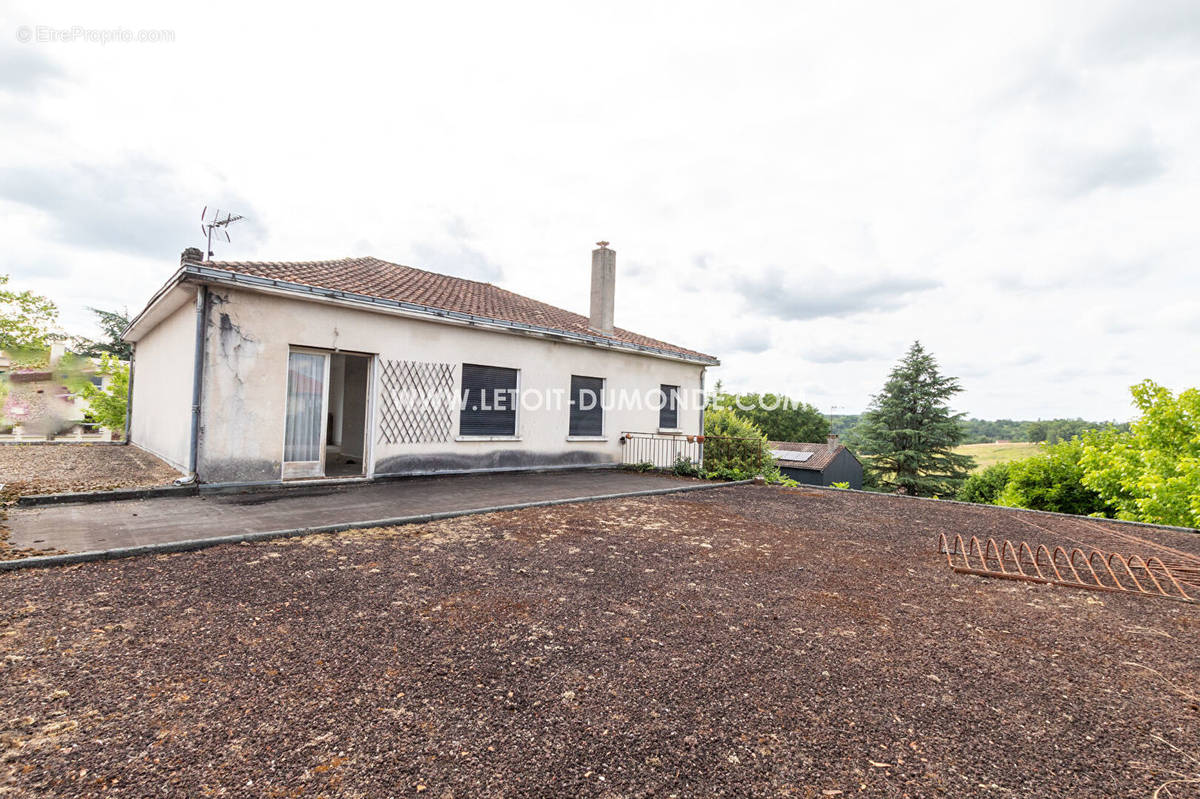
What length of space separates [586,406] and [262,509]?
283 inches

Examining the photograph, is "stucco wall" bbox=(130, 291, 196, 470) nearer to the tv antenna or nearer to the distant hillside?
the tv antenna

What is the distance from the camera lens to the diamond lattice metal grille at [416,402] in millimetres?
8555

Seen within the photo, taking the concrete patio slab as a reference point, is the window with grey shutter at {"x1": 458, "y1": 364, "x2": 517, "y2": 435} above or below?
above

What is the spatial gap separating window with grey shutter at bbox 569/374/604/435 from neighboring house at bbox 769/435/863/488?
76.3 feet

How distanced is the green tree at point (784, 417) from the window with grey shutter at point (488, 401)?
39719 mm

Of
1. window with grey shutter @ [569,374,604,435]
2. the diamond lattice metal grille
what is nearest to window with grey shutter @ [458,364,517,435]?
the diamond lattice metal grille

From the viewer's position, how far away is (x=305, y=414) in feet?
25.5

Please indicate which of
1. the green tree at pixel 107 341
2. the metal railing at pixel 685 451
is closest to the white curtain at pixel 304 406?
the metal railing at pixel 685 451

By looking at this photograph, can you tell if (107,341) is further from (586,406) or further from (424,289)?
(586,406)

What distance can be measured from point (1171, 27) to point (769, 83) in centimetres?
499

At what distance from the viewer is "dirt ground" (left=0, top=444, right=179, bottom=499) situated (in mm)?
6242

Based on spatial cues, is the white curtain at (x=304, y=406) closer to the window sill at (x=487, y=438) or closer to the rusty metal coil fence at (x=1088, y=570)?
the window sill at (x=487, y=438)

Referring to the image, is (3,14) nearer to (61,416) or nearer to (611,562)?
(611,562)

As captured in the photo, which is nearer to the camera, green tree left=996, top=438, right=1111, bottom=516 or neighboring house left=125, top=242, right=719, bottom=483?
neighboring house left=125, top=242, right=719, bottom=483
